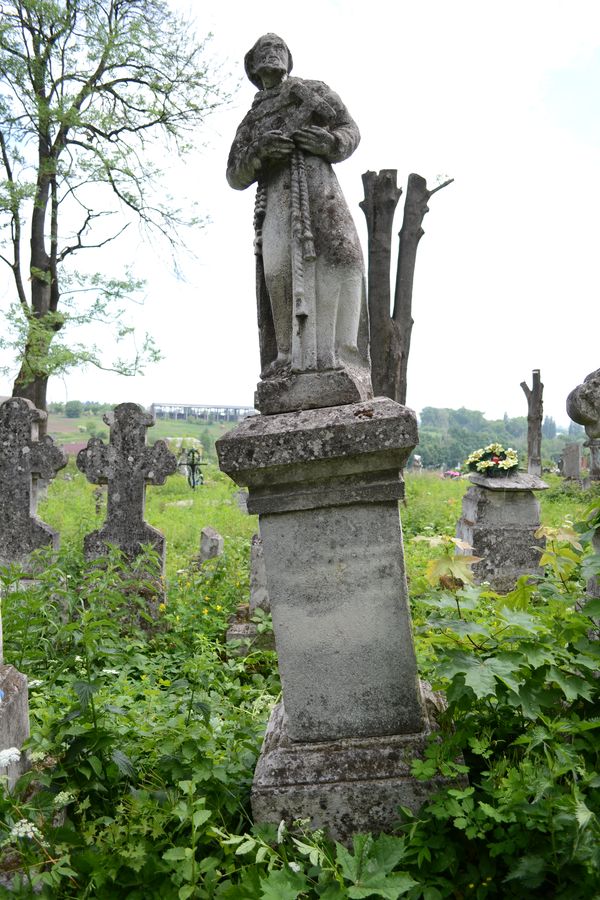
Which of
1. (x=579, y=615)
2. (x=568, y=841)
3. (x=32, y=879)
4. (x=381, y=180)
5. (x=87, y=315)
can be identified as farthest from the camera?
(x=87, y=315)

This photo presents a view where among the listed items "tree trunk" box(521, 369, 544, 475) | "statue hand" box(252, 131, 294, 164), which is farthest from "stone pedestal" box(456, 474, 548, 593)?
"tree trunk" box(521, 369, 544, 475)

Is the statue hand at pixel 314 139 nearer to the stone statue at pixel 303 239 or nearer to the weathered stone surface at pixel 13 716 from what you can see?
the stone statue at pixel 303 239

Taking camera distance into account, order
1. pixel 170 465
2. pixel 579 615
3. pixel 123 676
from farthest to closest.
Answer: pixel 170 465 < pixel 123 676 < pixel 579 615

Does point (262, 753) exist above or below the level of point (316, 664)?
below

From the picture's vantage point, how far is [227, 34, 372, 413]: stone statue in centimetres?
287

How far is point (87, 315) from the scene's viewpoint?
14.6 meters

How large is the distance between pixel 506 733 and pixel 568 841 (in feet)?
1.70

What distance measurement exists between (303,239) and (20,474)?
478 cm

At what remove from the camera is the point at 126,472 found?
244 inches

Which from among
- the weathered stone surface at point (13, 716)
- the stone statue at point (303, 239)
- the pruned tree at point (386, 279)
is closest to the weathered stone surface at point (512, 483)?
the pruned tree at point (386, 279)

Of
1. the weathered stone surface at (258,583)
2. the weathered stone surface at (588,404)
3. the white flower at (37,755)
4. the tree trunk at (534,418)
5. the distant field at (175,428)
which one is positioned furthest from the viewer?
the distant field at (175,428)

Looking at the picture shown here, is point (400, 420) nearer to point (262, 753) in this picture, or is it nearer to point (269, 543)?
point (269, 543)

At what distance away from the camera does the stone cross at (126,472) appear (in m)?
6.16

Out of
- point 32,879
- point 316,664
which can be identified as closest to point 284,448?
point 316,664
